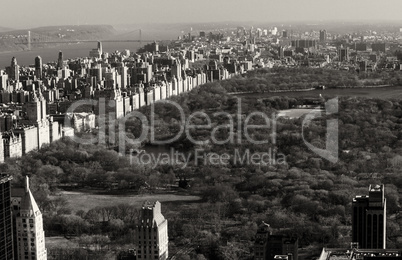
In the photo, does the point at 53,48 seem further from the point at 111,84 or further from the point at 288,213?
the point at 288,213

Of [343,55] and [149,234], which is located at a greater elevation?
[343,55]

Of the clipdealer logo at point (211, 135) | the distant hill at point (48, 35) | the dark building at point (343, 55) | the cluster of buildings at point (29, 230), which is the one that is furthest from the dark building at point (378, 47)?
the cluster of buildings at point (29, 230)

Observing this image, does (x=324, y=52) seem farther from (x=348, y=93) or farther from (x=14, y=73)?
(x=14, y=73)

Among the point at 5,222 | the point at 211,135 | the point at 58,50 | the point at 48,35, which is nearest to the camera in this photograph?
the point at 5,222

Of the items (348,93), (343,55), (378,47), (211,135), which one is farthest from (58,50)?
(211,135)

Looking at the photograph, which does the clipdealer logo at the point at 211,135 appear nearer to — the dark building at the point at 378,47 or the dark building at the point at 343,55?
the dark building at the point at 343,55

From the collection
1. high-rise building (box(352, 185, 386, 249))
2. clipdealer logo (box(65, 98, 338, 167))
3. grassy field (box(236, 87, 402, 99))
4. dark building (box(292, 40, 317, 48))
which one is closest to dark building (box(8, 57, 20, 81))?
clipdealer logo (box(65, 98, 338, 167))

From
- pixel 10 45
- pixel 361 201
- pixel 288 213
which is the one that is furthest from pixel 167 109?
pixel 10 45
